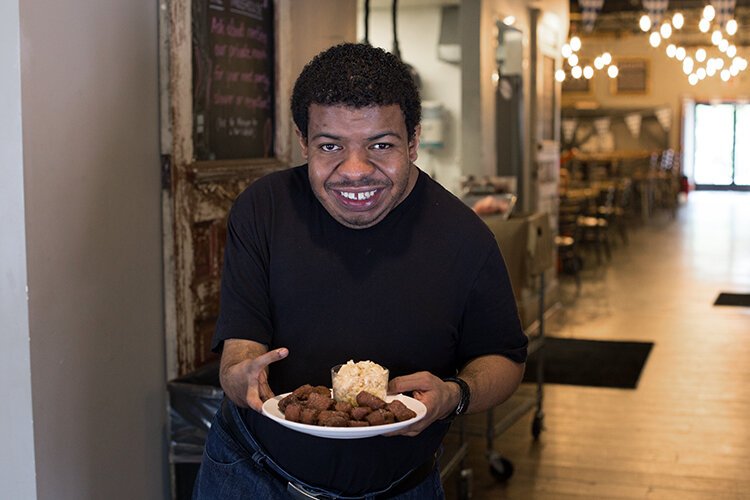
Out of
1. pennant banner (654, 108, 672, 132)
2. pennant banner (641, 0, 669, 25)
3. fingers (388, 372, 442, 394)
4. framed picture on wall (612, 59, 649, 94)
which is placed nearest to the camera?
fingers (388, 372, 442, 394)

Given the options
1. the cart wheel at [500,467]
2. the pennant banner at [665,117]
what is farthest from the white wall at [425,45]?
the pennant banner at [665,117]

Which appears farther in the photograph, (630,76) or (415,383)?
Result: (630,76)

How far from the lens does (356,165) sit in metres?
1.73

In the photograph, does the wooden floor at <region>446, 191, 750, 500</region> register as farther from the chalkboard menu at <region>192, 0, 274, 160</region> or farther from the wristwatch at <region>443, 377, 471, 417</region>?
the wristwatch at <region>443, 377, 471, 417</region>

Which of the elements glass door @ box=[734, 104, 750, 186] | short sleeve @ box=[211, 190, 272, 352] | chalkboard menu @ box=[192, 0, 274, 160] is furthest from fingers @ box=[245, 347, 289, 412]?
glass door @ box=[734, 104, 750, 186]

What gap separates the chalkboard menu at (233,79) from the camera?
326 cm

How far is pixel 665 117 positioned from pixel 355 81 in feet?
67.7

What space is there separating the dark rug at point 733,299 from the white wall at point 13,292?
7512 millimetres

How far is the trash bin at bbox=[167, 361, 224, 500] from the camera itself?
2971mm

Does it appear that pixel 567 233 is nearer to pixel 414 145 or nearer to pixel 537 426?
pixel 537 426

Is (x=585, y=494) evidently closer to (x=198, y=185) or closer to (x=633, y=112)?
(x=198, y=185)

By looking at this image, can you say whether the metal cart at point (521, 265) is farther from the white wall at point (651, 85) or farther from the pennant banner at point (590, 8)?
the white wall at point (651, 85)

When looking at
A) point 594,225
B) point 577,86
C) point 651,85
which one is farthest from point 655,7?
point 651,85

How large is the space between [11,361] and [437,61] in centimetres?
700
